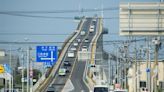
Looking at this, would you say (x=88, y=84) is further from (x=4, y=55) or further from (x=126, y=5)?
(x=126, y=5)

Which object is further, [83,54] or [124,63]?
[83,54]

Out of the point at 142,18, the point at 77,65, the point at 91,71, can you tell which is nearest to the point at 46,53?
the point at 142,18

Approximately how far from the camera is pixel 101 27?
15875 centimetres

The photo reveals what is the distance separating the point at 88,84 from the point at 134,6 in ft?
219

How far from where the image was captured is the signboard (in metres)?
32.8

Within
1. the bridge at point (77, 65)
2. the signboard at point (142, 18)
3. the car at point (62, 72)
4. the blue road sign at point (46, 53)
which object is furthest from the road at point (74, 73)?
the signboard at point (142, 18)

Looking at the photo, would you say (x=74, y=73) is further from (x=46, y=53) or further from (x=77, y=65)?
(x=46, y=53)

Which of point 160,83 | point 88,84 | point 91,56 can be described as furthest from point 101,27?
point 160,83

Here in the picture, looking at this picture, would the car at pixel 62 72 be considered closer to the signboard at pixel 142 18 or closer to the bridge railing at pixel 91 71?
the bridge railing at pixel 91 71

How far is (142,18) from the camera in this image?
32938 mm

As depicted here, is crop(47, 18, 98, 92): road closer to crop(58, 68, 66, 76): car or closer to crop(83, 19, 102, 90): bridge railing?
crop(58, 68, 66, 76): car

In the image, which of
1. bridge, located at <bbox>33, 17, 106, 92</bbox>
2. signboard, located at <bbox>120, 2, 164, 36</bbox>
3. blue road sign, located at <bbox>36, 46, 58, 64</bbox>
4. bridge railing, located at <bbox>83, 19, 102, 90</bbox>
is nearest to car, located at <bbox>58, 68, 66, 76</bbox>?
bridge, located at <bbox>33, 17, 106, 92</bbox>

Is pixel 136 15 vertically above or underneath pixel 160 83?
above

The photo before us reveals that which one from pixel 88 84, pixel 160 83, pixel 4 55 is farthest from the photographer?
pixel 4 55
